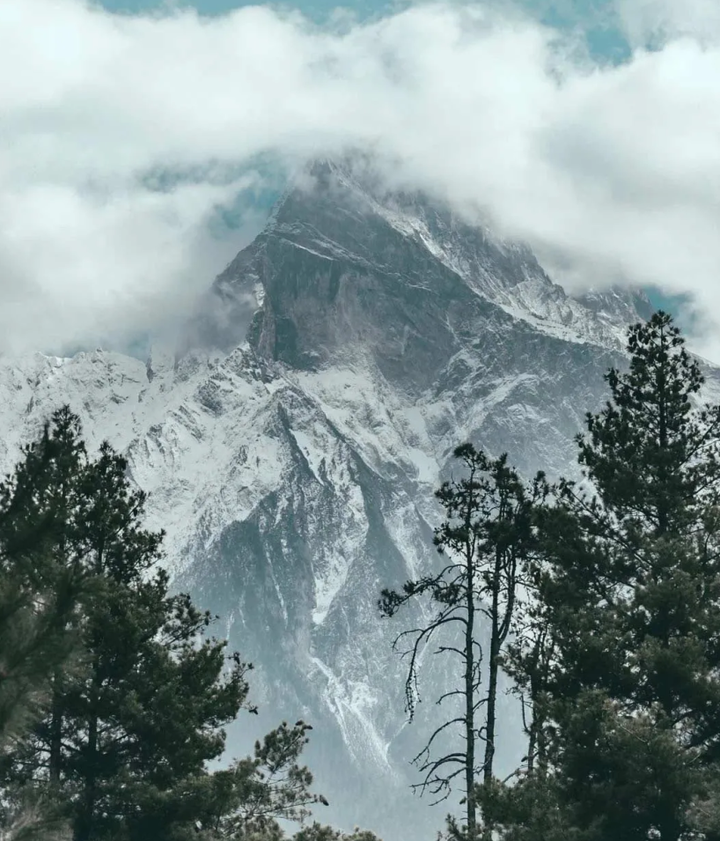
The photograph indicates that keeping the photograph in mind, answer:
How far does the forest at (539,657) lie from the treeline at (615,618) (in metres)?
0.04

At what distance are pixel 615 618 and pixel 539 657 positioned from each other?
1.61m

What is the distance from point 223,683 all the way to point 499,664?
7891 mm

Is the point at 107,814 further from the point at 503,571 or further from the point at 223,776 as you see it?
the point at 503,571

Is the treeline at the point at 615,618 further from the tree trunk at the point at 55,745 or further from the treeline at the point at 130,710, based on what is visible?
the tree trunk at the point at 55,745

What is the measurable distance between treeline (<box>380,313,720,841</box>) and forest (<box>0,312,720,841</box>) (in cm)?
4

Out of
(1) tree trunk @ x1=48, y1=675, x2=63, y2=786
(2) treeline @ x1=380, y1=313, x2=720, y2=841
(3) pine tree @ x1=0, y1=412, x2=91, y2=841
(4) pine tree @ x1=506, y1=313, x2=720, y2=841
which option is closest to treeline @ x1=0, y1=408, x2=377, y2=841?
(1) tree trunk @ x1=48, y1=675, x2=63, y2=786

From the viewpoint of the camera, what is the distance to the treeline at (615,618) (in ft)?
66.5

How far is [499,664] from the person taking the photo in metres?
23.7

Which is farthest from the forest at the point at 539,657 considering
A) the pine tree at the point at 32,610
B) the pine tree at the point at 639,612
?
the pine tree at the point at 32,610

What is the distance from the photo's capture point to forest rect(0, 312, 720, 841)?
2053cm

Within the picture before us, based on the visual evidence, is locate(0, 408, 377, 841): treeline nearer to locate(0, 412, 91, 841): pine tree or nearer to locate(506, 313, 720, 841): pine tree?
locate(506, 313, 720, 841): pine tree

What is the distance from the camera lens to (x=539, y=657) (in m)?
23.1

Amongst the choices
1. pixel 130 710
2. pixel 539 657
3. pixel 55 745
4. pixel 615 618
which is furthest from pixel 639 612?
pixel 55 745

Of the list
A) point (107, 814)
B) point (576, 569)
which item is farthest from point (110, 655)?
point (576, 569)
